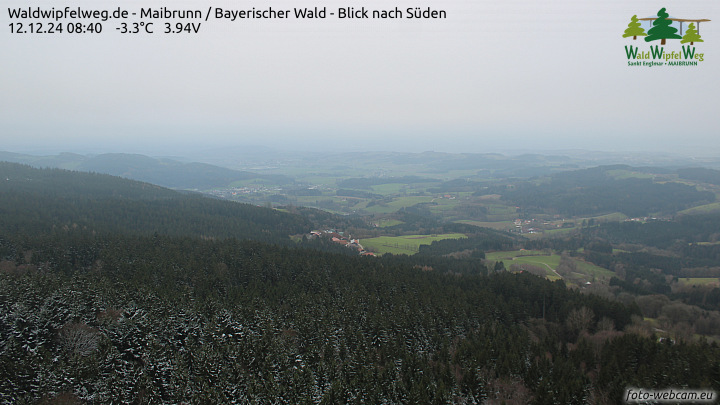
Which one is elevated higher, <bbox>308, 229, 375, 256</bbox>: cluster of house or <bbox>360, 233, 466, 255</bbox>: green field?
<bbox>308, 229, 375, 256</bbox>: cluster of house

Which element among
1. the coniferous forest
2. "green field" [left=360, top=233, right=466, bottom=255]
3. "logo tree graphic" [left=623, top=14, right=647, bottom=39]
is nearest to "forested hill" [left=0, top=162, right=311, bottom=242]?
the coniferous forest

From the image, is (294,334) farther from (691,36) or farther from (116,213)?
(116,213)

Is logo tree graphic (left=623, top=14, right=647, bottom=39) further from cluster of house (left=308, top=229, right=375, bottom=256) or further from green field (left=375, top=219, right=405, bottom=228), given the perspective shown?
green field (left=375, top=219, right=405, bottom=228)

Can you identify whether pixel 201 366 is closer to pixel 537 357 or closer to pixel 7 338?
pixel 7 338

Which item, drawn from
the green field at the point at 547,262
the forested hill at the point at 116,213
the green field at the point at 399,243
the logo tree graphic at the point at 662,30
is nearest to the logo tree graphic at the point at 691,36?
the logo tree graphic at the point at 662,30

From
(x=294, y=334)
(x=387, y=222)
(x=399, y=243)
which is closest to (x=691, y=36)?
(x=294, y=334)

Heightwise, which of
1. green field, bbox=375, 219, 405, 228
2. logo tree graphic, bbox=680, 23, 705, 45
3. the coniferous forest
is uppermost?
logo tree graphic, bbox=680, 23, 705, 45
